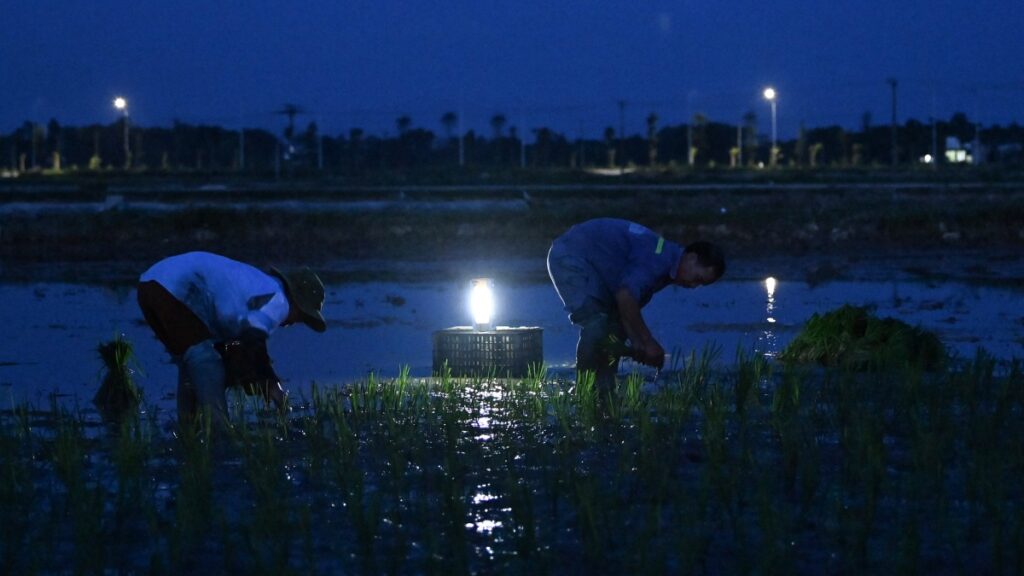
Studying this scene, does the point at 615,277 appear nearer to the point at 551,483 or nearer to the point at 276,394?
the point at 276,394

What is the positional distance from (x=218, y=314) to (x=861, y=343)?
4.82m

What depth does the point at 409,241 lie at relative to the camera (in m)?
23.8

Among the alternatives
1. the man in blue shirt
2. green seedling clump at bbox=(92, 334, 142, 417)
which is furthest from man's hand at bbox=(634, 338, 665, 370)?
green seedling clump at bbox=(92, 334, 142, 417)

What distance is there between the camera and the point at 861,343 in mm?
10375

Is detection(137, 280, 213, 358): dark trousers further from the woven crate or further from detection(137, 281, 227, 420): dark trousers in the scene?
the woven crate

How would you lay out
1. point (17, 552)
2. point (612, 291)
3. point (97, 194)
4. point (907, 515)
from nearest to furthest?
1. point (17, 552)
2. point (907, 515)
3. point (612, 291)
4. point (97, 194)

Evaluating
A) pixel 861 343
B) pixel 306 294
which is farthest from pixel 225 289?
pixel 861 343

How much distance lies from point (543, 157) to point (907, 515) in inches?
3524

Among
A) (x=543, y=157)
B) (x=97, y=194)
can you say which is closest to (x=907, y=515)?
(x=97, y=194)

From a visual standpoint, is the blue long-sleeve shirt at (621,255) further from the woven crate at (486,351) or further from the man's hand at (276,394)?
the man's hand at (276,394)

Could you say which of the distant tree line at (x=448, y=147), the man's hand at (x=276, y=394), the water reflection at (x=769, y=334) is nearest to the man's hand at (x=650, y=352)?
the man's hand at (x=276, y=394)

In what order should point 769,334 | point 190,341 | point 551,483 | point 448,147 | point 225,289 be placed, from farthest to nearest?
point 448,147, point 769,334, point 190,341, point 225,289, point 551,483

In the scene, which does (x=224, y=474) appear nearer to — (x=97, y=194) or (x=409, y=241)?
(x=409, y=241)

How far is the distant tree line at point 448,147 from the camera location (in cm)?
9238
